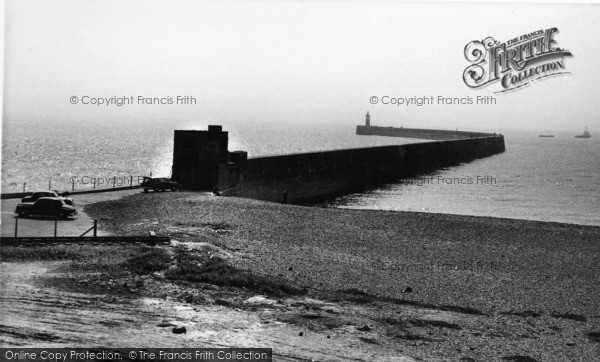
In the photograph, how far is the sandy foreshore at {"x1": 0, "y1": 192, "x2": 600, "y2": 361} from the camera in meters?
10.6

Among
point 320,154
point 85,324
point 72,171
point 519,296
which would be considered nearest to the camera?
point 85,324

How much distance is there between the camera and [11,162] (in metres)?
65.6

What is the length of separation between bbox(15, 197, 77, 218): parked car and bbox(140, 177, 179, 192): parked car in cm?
847

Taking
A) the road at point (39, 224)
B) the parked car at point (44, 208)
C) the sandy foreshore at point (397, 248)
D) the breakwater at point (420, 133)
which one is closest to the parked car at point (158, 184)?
the sandy foreshore at point (397, 248)

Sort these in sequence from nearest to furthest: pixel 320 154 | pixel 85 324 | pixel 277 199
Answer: pixel 85 324 < pixel 277 199 < pixel 320 154

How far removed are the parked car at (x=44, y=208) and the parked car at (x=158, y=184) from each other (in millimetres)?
8469

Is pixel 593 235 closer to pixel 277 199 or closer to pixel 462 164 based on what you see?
pixel 277 199

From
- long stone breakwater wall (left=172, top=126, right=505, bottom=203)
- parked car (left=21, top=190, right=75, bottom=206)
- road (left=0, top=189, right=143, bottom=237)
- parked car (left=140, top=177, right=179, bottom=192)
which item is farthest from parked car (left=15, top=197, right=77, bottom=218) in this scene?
long stone breakwater wall (left=172, top=126, right=505, bottom=203)

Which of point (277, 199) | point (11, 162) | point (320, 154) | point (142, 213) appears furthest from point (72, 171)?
point (142, 213)

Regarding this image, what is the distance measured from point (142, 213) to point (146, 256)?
7175 millimetres

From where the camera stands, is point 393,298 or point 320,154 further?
point 320,154

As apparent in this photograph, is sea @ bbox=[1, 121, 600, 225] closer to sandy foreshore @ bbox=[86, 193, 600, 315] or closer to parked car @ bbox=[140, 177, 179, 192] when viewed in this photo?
parked car @ bbox=[140, 177, 179, 192]

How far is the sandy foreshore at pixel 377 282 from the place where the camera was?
10.6 m

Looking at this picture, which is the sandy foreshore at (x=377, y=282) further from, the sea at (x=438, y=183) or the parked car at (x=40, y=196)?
the sea at (x=438, y=183)
